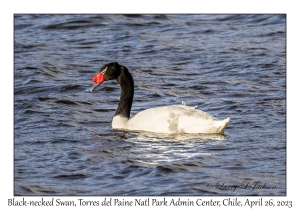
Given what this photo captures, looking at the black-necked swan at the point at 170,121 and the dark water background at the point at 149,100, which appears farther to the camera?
the black-necked swan at the point at 170,121

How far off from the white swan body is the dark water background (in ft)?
0.50

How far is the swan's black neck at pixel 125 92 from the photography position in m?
12.8

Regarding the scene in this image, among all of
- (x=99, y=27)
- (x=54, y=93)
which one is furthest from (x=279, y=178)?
(x=99, y=27)

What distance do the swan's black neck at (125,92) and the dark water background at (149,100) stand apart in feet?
1.34

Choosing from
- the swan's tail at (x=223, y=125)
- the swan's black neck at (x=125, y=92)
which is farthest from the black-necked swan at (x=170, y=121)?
the swan's black neck at (x=125, y=92)

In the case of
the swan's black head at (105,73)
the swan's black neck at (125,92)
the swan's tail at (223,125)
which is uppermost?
the swan's black head at (105,73)

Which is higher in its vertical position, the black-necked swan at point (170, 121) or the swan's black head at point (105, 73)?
the swan's black head at point (105, 73)

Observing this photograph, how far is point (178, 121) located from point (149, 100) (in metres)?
2.88

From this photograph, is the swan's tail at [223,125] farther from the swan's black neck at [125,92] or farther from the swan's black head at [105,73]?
the swan's black head at [105,73]

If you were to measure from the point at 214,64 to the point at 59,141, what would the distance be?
6055 millimetres

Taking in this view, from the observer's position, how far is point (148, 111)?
39.6ft

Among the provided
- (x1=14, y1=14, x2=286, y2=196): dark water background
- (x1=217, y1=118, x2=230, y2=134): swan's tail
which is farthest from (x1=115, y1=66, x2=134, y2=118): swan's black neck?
(x1=217, y1=118, x2=230, y2=134): swan's tail

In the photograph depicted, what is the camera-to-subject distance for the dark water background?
31.8 feet

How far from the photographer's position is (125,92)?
1298cm
